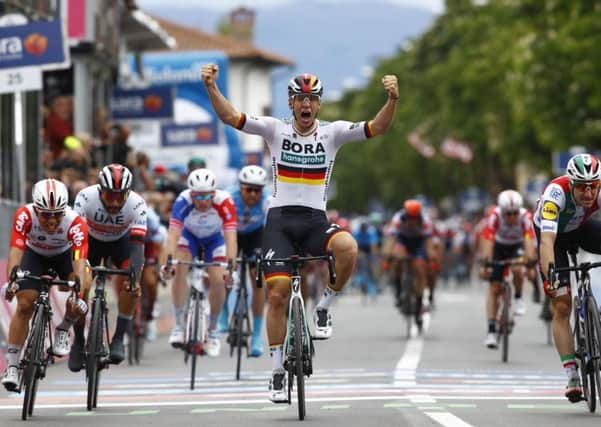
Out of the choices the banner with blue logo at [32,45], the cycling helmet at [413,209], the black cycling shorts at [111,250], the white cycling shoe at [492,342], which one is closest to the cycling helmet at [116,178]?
the black cycling shorts at [111,250]

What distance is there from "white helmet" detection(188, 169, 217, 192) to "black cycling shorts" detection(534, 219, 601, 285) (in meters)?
4.26

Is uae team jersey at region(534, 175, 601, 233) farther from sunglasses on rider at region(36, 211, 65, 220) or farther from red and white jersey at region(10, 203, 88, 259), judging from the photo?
sunglasses on rider at region(36, 211, 65, 220)

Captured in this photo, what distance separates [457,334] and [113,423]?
13.6 m

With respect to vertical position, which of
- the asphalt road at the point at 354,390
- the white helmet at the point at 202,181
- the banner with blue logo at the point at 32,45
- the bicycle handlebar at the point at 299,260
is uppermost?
the banner with blue logo at the point at 32,45

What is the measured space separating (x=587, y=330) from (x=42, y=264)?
13.6ft

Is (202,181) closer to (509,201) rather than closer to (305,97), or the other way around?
(305,97)

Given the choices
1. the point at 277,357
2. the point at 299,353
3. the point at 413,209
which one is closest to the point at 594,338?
the point at 299,353

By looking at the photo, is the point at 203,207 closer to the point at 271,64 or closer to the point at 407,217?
the point at 407,217

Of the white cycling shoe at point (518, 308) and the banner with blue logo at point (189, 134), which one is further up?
the banner with blue logo at point (189, 134)

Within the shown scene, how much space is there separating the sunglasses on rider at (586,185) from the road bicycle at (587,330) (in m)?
0.55

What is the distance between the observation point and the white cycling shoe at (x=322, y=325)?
12656mm

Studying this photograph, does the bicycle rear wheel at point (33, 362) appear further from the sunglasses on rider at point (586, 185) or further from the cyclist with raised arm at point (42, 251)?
the sunglasses on rider at point (586, 185)

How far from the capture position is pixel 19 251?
42.1 ft

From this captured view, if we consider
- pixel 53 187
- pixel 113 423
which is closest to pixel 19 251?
pixel 53 187
